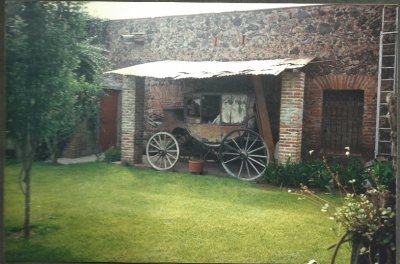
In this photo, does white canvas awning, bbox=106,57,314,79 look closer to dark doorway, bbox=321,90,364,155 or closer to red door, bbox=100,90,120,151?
red door, bbox=100,90,120,151

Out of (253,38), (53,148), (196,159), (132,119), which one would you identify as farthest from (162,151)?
(253,38)

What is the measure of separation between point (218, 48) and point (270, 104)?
0.97 m

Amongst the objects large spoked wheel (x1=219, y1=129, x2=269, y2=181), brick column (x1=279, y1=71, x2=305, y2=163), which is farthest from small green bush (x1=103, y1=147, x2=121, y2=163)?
brick column (x1=279, y1=71, x2=305, y2=163)

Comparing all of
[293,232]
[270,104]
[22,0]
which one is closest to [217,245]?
[293,232]

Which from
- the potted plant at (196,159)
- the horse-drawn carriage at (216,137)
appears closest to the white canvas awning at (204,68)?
the horse-drawn carriage at (216,137)

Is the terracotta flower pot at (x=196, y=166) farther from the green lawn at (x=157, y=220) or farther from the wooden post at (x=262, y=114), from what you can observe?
the wooden post at (x=262, y=114)

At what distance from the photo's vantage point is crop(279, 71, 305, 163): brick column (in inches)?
174

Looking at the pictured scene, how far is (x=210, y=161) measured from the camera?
468 centimetres

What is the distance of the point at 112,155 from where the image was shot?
4.52m

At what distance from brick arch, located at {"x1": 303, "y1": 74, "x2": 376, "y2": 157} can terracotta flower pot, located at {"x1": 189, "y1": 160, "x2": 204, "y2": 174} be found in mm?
1293

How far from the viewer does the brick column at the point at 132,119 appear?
15.0 ft

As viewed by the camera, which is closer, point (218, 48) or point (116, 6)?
point (116, 6)

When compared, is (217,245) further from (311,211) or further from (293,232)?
(311,211)

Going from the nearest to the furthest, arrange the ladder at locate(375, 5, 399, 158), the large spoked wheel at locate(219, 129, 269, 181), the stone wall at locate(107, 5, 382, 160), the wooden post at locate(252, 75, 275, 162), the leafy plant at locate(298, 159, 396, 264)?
the leafy plant at locate(298, 159, 396, 264) → the ladder at locate(375, 5, 399, 158) → the stone wall at locate(107, 5, 382, 160) → the large spoked wheel at locate(219, 129, 269, 181) → the wooden post at locate(252, 75, 275, 162)
